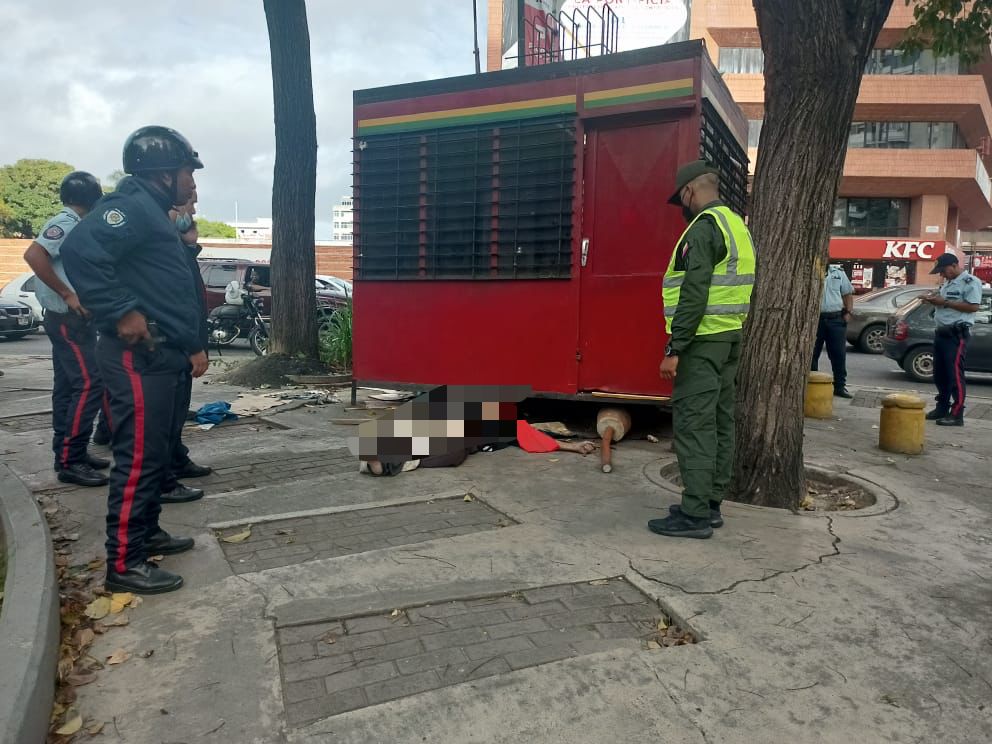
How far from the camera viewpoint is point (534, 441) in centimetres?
578

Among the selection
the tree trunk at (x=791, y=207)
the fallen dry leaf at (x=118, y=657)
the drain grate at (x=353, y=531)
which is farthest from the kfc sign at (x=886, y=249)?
the fallen dry leaf at (x=118, y=657)

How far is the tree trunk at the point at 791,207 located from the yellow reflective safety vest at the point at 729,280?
2.30 feet

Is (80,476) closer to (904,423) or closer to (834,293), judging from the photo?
(904,423)

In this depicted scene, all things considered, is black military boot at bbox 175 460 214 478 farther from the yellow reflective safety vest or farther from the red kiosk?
the yellow reflective safety vest

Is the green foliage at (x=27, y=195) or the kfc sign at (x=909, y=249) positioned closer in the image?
the kfc sign at (x=909, y=249)

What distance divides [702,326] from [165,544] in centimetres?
285

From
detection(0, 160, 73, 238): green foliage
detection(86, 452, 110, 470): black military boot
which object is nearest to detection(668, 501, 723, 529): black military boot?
detection(86, 452, 110, 470): black military boot

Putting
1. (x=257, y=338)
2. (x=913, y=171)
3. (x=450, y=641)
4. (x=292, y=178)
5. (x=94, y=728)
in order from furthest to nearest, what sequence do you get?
(x=913, y=171) → (x=257, y=338) → (x=292, y=178) → (x=450, y=641) → (x=94, y=728)

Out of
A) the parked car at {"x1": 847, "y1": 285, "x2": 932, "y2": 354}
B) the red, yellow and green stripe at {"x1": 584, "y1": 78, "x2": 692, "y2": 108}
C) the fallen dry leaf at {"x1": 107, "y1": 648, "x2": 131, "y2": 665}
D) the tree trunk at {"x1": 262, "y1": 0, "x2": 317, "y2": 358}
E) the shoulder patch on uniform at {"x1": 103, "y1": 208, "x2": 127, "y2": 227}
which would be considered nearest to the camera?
the fallen dry leaf at {"x1": 107, "y1": 648, "x2": 131, "y2": 665}

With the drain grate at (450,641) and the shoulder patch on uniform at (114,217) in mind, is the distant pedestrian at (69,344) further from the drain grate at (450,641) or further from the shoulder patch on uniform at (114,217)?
the drain grate at (450,641)

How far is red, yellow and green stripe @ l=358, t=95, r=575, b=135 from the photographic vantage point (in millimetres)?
5953

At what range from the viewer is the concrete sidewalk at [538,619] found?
226 centimetres

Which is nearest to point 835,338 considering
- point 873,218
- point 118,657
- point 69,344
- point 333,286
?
point 69,344

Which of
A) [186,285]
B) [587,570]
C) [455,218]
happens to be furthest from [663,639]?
[455,218]
